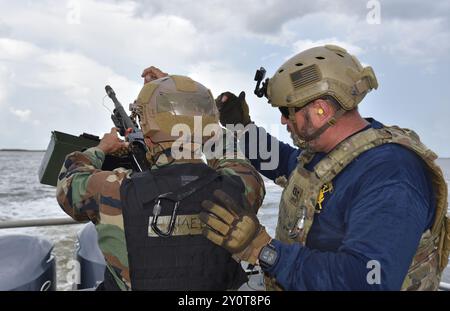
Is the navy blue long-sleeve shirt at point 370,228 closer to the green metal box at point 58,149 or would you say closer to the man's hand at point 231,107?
the man's hand at point 231,107

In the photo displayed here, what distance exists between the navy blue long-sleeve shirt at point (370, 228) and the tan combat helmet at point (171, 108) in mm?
808

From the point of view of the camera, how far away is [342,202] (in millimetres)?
2008

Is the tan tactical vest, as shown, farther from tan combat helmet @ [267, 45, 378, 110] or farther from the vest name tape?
the vest name tape

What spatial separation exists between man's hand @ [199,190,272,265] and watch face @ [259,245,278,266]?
0.02 m

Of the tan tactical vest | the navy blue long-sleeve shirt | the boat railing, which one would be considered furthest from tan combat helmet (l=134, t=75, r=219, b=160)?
the boat railing

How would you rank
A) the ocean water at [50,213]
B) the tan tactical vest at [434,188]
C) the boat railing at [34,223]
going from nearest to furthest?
the tan tactical vest at [434,188], the boat railing at [34,223], the ocean water at [50,213]

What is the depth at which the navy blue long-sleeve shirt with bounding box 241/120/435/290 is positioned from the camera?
5.48 ft

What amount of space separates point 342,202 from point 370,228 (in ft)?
1.05

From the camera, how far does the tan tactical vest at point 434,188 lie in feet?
6.59

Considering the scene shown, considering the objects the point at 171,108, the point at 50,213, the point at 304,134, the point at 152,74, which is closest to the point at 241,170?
the point at 304,134

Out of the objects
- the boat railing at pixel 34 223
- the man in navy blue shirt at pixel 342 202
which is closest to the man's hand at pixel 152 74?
the man in navy blue shirt at pixel 342 202
